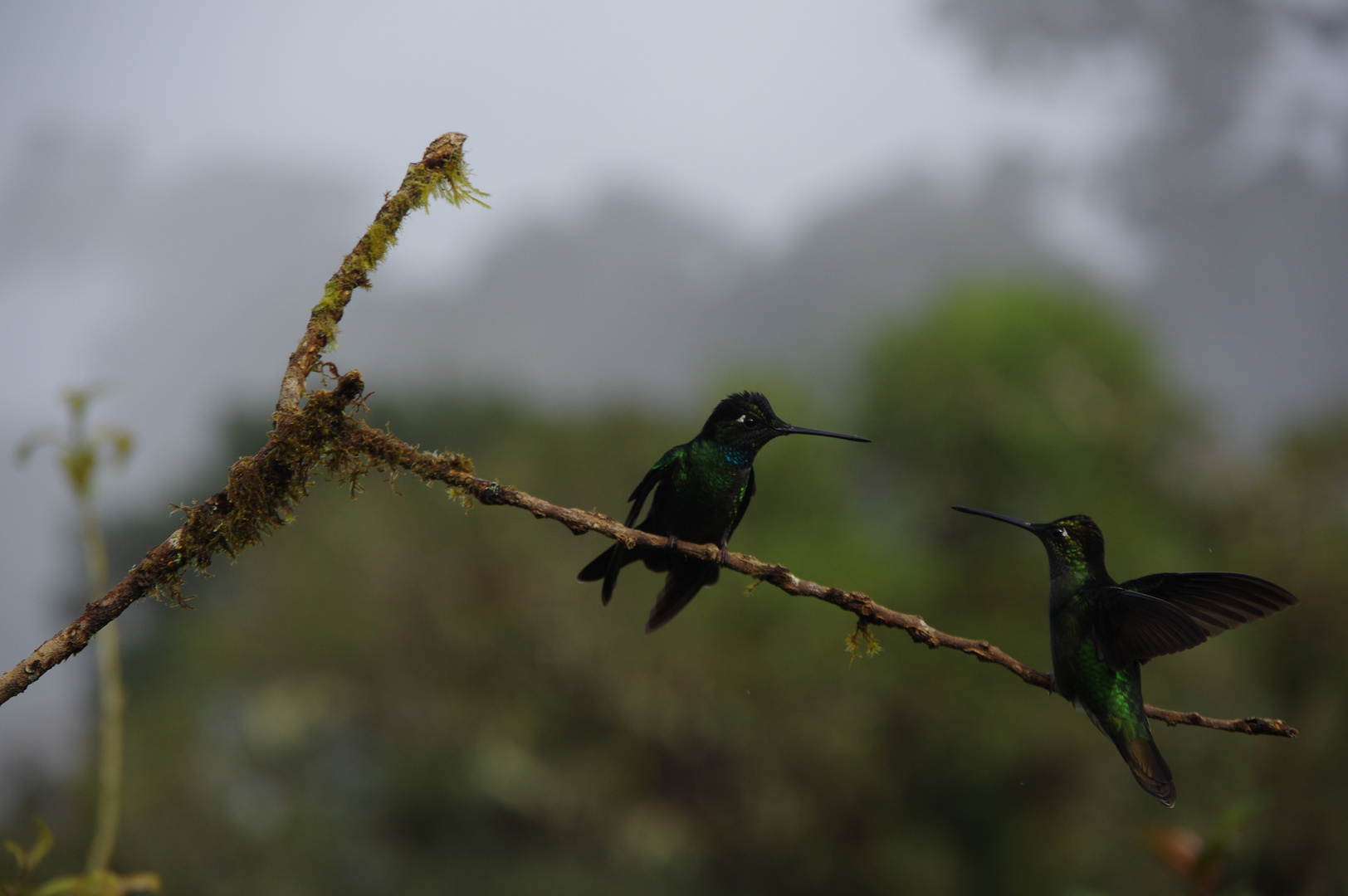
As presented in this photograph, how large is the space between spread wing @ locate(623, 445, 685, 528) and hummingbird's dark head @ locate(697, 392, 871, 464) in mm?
111

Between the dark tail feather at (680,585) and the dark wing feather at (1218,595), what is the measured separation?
957mm

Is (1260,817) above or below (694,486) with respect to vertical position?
above

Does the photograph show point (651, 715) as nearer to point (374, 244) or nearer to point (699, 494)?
point (699, 494)

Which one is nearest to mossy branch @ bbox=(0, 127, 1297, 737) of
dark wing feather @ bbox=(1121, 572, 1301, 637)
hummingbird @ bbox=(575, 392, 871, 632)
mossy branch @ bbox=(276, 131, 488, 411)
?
mossy branch @ bbox=(276, 131, 488, 411)

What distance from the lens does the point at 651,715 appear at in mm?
21922

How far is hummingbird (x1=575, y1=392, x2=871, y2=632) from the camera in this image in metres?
2.17

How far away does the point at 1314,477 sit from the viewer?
1833 centimetres

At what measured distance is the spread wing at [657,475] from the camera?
7.45 feet

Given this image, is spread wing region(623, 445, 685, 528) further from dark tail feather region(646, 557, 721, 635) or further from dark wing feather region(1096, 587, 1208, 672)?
dark wing feather region(1096, 587, 1208, 672)

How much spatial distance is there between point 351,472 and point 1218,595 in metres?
1.68

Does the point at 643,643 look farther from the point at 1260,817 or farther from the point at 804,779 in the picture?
the point at 1260,817

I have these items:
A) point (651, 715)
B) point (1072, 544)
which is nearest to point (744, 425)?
point (1072, 544)

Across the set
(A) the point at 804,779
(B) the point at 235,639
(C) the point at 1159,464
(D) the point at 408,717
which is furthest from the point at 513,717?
(C) the point at 1159,464

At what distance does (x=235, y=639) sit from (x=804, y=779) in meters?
15.2
